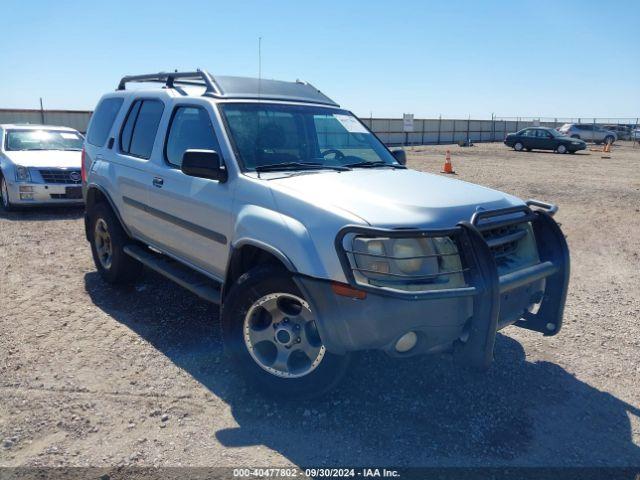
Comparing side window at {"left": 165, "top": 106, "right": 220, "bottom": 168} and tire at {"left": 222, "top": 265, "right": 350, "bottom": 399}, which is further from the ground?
side window at {"left": 165, "top": 106, "right": 220, "bottom": 168}

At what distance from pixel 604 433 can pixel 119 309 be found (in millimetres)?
4142

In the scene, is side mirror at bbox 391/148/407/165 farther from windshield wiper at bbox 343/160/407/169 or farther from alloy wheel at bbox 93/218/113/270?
alloy wheel at bbox 93/218/113/270

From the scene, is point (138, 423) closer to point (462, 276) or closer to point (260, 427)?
point (260, 427)

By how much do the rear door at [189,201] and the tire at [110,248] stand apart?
0.71 metres

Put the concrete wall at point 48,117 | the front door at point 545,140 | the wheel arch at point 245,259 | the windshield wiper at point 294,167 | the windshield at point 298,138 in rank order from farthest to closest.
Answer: the front door at point 545,140 < the concrete wall at point 48,117 < the windshield at point 298,138 < the windshield wiper at point 294,167 < the wheel arch at point 245,259

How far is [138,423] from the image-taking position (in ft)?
10.8

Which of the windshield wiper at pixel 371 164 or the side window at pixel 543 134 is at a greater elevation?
the side window at pixel 543 134

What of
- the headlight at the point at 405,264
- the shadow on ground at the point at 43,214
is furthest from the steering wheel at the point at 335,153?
the shadow on ground at the point at 43,214

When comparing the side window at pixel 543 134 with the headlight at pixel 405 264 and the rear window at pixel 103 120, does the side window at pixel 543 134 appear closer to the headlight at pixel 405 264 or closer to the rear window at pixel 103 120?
the rear window at pixel 103 120

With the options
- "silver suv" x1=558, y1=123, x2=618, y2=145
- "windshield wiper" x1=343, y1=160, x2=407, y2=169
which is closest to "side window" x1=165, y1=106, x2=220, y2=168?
A: "windshield wiper" x1=343, y1=160, x2=407, y2=169

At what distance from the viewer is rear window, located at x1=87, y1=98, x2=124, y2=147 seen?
5688 mm

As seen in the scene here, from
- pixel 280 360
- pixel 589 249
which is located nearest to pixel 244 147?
pixel 280 360

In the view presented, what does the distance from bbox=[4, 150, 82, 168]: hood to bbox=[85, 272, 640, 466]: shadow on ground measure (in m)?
6.42

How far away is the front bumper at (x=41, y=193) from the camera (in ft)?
30.2
